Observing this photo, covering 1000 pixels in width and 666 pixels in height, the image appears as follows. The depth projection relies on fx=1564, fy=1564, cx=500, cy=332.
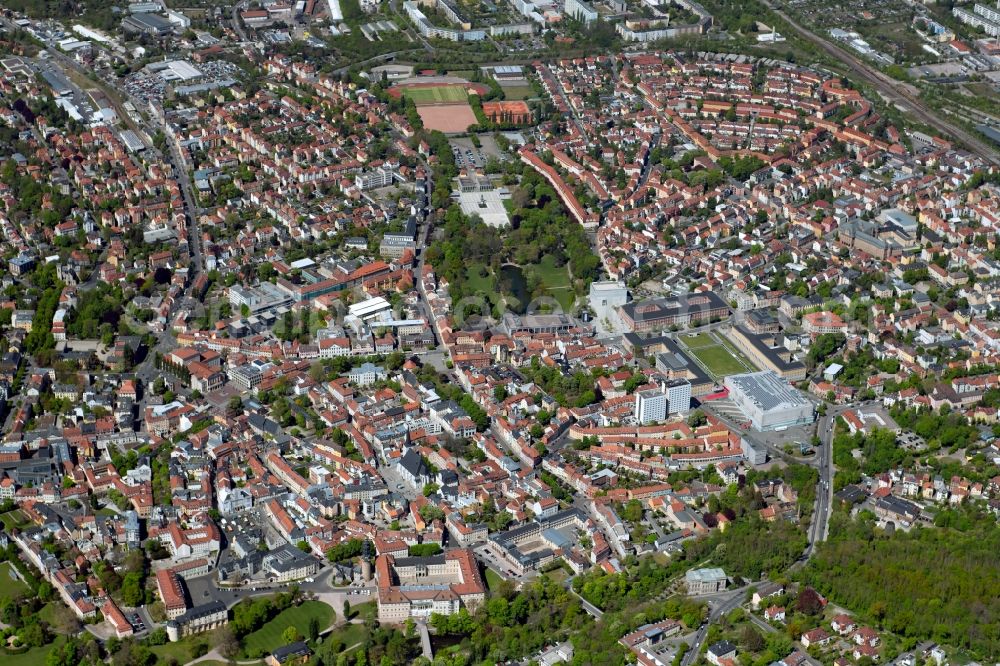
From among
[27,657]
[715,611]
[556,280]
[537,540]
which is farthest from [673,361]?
[27,657]

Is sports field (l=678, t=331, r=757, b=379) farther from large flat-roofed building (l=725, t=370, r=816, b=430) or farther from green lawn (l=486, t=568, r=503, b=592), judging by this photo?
green lawn (l=486, t=568, r=503, b=592)

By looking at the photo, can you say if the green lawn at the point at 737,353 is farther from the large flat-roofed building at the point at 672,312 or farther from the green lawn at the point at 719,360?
the large flat-roofed building at the point at 672,312

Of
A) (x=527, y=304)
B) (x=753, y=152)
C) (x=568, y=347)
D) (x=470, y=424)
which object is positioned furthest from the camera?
(x=753, y=152)

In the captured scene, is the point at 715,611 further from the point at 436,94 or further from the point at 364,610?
the point at 436,94

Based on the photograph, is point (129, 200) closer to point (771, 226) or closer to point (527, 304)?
point (527, 304)

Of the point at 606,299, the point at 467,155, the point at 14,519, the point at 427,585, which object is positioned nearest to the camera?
the point at 427,585

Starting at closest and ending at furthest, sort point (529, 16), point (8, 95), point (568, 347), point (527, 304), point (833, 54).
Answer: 1. point (568, 347)
2. point (527, 304)
3. point (8, 95)
4. point (833, 54)
5. point (529, 16)

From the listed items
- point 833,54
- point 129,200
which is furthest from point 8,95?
point 833,54
